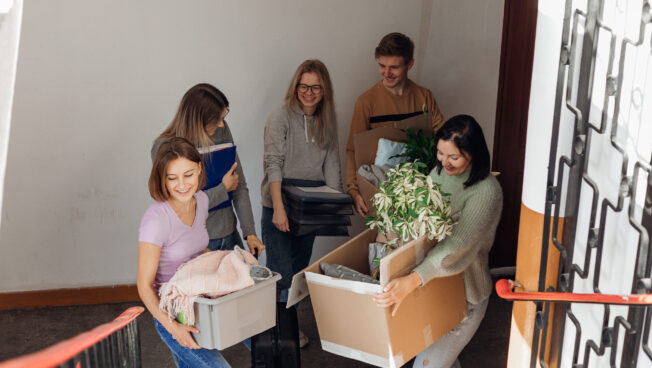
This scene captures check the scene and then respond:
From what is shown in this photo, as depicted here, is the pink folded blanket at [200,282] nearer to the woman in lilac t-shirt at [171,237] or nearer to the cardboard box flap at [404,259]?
the woman in lilac t-shirt at [171,237]

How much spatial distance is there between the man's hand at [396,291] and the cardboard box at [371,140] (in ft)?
3.50

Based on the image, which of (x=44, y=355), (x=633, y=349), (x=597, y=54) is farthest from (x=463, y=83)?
(x=44, y=355)

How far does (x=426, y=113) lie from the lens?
3480mm

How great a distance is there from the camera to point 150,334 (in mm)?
3773

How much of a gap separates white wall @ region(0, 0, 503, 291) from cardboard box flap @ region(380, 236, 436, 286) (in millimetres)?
1967

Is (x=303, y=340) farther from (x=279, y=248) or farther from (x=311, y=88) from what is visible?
(x=311, y=88)

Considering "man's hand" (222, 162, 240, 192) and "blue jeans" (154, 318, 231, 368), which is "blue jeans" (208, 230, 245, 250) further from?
"blue jeans" (154, 318, 231, 368)

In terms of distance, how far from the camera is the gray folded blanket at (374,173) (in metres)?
3.27

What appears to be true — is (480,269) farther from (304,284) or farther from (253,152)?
(253,152)

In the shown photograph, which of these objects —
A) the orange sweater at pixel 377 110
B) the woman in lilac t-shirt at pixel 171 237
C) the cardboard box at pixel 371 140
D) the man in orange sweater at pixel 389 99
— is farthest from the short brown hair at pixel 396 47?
the woman in lilac t-shirt at pixel 171 237

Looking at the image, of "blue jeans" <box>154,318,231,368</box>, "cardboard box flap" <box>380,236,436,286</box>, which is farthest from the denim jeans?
"blue jeans" <box>154,318,231,368</box>

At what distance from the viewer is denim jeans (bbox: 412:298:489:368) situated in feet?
8.46

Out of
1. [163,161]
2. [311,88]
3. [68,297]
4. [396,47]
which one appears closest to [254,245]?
[163,161]

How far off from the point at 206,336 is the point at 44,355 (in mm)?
974
